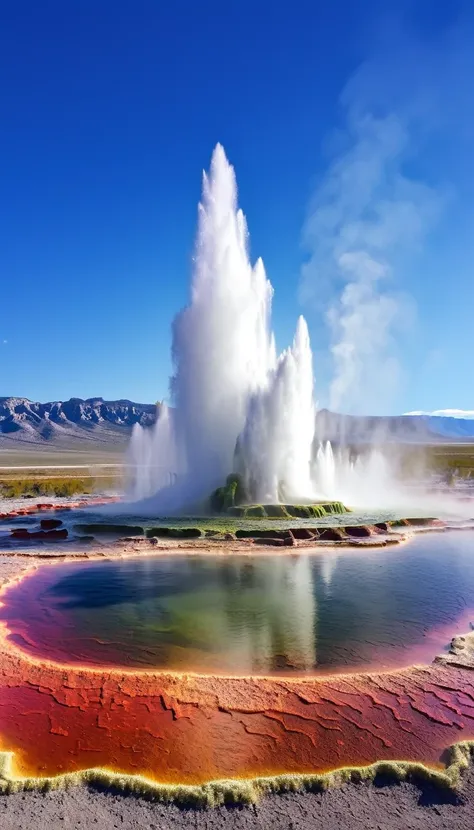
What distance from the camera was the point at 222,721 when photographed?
345 inches

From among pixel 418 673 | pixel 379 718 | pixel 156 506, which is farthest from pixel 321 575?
pixel 156 506

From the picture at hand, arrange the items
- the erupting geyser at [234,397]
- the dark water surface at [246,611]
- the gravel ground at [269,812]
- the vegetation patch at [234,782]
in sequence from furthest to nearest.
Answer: the erupting geyser at [234,397], the dark water surface at [246,611], the vegetation patch at [234,782], the gravel ground at [269,812]

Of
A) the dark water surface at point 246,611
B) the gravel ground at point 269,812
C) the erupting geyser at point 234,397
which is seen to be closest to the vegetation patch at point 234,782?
the gravel ground at point 269,812

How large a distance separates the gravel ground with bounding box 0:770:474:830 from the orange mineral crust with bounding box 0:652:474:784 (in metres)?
0.64

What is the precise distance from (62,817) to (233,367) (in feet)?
109

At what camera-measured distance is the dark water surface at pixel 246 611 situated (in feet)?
38.0

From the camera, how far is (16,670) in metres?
10.7

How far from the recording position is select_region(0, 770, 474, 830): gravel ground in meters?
6.32

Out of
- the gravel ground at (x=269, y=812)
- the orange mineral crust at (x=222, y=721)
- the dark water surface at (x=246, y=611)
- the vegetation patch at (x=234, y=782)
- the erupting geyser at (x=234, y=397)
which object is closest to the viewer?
the gravel ground at (x=269, y=812)

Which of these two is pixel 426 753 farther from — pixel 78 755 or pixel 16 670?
pixel 16 670

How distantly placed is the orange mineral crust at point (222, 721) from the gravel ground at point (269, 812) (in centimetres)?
64

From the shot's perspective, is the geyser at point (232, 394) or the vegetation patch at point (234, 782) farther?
the geyser at point (232, 394)

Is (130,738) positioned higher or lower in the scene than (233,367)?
lower

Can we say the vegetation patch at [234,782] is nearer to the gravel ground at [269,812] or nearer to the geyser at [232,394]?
the gravel ground at [269,812]
